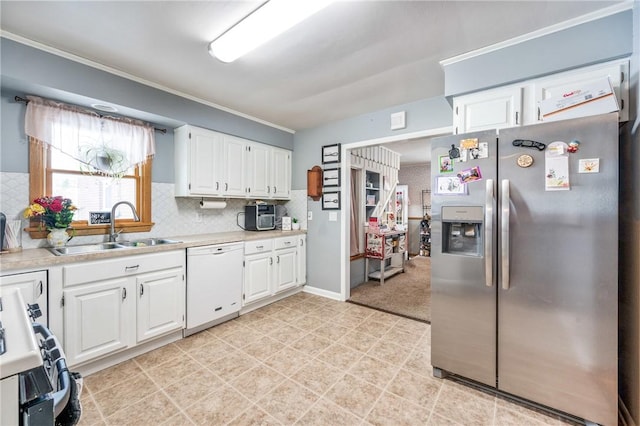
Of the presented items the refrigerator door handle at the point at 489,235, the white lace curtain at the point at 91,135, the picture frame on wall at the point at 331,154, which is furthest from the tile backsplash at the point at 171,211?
the refrigerator door handle at the point at 489,235

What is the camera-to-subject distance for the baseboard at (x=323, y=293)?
373 centimetres

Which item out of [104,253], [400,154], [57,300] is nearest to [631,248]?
[104,253]

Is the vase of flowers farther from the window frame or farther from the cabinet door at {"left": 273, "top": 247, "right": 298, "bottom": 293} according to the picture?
the cabinet door at {"left": 273, "top": 247, "right": 298, "bottom": 293}

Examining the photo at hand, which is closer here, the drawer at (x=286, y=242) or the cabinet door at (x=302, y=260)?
the drawer at (x=286, y=242)

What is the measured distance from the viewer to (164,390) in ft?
6.22

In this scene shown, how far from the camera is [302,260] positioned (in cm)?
398

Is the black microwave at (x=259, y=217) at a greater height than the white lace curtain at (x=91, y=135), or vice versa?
the white lace curtain at (x=91, y=135)

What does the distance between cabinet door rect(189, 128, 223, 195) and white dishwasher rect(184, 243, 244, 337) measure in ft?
2.38

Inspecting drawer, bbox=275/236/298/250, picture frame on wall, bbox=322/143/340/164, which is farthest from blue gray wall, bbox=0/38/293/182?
picture frame on wall, bbox=322/143/340/164

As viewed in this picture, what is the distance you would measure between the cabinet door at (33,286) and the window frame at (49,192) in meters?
0.67

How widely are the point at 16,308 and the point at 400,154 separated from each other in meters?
6.08

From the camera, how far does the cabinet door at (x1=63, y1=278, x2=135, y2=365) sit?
6.36 ft

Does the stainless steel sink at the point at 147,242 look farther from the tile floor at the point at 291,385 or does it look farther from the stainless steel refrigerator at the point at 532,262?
the stainless steel refrigerator at the point at 532,262

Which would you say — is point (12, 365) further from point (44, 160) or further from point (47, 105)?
point (47, 105)
